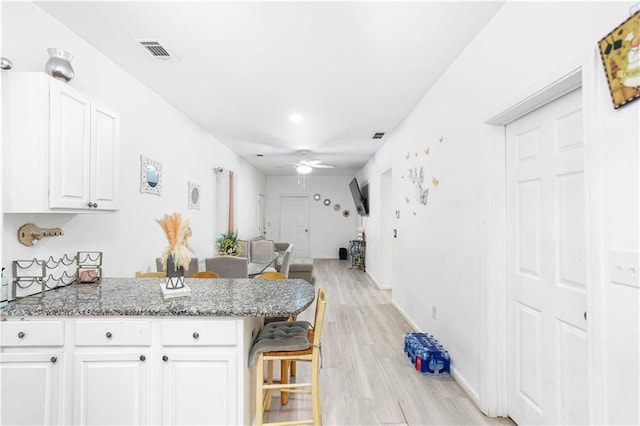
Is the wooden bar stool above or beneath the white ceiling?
beneath

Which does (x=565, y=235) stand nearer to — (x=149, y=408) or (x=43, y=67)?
(x=149, y=408)

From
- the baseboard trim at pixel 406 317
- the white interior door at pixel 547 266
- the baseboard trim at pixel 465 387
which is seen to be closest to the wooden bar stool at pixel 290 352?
the baseboard trim at pixel 465 387

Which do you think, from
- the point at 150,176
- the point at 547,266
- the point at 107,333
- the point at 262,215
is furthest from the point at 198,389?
the point at 262,215

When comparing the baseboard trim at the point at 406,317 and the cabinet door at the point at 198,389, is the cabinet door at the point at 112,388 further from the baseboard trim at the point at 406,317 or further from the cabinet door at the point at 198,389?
the baseboard trim at the point at 406,317

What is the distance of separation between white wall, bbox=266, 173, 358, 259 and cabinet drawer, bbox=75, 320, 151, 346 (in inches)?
317

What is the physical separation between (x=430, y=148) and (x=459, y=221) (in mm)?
975

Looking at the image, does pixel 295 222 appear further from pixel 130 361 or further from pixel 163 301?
pixel 130 361

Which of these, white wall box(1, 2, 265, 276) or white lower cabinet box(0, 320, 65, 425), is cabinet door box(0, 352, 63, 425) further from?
white wall box(1, 2, 265, 276)

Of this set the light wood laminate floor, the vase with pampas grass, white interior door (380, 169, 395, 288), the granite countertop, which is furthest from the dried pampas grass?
white interior door (380, 169, 395, 288)

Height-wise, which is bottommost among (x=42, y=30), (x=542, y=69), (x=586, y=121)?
(x=586, y=121)

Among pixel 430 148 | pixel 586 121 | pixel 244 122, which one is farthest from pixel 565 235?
pixel 244 122

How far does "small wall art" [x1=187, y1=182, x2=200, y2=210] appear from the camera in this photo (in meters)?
4.11

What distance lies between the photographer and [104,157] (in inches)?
80.4

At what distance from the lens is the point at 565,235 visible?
1604mm
